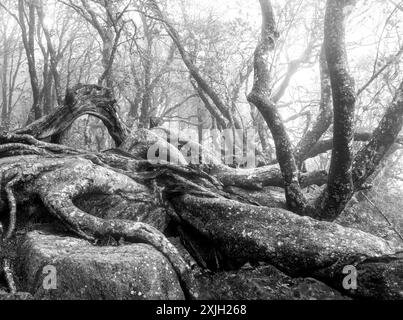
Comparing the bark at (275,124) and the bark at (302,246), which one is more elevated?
the bark at (275,124)

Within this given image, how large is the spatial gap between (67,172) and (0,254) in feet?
5.81

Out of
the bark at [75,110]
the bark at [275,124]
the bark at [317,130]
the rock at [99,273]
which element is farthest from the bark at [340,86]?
the bark at [75,110]

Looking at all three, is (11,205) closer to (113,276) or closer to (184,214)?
(113,276)

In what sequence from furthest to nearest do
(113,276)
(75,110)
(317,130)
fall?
(75,110)
(317,130)
(113,276)

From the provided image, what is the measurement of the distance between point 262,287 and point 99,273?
2267 millimetres

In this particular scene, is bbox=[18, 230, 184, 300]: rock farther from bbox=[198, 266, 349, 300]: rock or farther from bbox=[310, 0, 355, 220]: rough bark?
bbox=[310, 0, 355, 220]: rough bark

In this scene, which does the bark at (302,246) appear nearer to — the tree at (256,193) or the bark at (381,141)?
the tree at (256,193)

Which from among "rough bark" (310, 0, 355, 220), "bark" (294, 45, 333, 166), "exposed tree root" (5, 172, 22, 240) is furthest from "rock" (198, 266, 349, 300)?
"bark" (294, 45, 333, 166)

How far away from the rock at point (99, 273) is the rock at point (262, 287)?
74 cm

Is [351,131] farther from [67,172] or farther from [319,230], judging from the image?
[67,172]

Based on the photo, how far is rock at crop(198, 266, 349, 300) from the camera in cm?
467

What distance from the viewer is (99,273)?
3902mm

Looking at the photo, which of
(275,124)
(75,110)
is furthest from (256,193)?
(75,110)

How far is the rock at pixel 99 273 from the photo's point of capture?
12.6 feet
